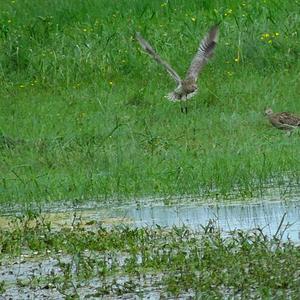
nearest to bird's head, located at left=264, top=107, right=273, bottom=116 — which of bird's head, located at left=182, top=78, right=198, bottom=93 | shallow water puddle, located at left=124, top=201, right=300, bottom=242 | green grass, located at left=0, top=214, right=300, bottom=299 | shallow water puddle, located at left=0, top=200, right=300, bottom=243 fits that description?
bird's head, located at left=182, top=78, right=198, bottom=93

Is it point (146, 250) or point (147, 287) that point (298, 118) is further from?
point (147, 287)

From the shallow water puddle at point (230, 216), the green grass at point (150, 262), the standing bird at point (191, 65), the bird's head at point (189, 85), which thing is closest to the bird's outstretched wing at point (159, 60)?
the standing bird at point (191, 65)

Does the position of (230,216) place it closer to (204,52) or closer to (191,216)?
(191,216)

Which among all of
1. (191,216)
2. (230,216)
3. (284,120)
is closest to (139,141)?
(284,120)

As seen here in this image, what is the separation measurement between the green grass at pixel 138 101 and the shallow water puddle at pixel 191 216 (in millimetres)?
460

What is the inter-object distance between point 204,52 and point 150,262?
29.0 ft

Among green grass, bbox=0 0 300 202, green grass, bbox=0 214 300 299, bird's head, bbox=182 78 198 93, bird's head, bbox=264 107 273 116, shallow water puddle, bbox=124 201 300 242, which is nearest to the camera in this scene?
green grass, bbox=0 214 300 299

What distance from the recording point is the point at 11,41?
Answer: 18.8 meters

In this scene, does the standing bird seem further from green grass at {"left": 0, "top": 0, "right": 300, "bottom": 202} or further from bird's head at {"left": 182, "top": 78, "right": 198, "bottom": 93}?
green grass at {"left": 0, "top": 0, "right": 300, "bottom": 202}

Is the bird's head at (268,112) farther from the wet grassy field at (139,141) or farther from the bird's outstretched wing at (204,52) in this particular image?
the bird's outstretched wing at (204,52)

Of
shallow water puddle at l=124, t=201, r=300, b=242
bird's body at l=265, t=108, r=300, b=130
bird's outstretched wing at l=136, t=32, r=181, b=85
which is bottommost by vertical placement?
shallow water puddle at l=124, t=201, r=300, b=242

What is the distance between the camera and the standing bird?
632 inches

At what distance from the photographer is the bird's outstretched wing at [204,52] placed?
1677 cm

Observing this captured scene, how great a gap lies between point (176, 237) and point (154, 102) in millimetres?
7450
